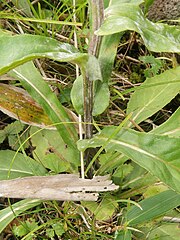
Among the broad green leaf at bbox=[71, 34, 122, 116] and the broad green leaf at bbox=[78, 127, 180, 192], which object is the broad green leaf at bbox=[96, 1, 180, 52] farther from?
the broad green leaf at bbox=[78, 127, 180, 192]

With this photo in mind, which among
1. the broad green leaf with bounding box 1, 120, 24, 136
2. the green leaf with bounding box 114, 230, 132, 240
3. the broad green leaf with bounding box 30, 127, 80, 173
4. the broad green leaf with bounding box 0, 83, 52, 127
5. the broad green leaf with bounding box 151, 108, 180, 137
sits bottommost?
the green leaf with bounding box 114, 230, 132, 240

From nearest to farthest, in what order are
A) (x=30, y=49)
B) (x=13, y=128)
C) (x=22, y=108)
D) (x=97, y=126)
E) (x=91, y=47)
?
1. (x=30, y=49)
2. (x=91, y=47)
3. (x=97, y=126)
4. (x=22, y=108)
5. (x=13, y=128)

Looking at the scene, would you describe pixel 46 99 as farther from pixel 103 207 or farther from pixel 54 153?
pixel 103 207

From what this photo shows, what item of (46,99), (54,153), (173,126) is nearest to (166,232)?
(173,126)

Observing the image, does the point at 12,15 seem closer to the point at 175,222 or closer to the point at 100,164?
the point at 100,164

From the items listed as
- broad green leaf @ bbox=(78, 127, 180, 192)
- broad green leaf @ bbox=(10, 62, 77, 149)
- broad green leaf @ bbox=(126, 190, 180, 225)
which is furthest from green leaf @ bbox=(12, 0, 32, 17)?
broad green leaf @ bbox=(126, 190, 180, 225)

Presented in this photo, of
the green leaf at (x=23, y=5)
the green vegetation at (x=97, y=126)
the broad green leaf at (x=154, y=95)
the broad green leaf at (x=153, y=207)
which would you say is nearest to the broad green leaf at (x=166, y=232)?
the green vegetation at (x=97, y=126)
